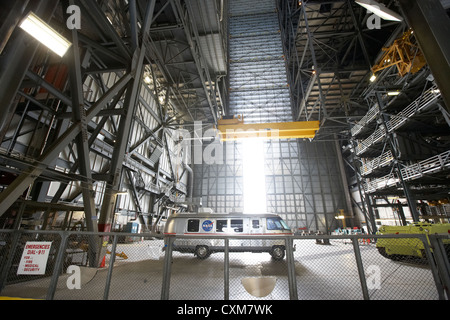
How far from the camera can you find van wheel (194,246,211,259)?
9016 mm

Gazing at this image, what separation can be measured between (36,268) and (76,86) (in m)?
4.48

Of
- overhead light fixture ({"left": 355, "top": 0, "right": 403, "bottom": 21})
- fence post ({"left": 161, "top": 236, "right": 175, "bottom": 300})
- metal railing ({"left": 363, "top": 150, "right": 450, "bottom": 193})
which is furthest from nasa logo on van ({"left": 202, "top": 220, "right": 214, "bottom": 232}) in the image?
metal railing ({"left": 363, "top": 150, "right": 450, "bottom": 193})

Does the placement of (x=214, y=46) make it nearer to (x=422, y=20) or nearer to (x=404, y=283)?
(x=422, y=20)

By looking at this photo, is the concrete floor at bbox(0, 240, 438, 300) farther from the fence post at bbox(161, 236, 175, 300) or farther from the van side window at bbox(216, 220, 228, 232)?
the van side window at bbox(216, 220, 228, 232)

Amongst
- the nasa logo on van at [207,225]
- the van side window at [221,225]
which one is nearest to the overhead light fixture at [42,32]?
the nasa logo on van at [207,225]

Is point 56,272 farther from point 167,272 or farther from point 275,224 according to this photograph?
point 275,224

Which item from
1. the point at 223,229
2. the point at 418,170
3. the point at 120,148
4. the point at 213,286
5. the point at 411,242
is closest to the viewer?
the point at 213,286

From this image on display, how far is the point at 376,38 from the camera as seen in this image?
18.7 m

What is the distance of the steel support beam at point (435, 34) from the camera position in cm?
329

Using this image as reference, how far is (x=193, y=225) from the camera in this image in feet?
32.0

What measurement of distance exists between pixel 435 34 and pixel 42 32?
7.08m

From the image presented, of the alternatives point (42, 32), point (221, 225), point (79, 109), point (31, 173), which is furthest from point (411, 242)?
point (42, 32)

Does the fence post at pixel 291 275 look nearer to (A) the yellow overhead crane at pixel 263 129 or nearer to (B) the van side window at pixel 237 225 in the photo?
(B) the van side window at pixel 237 225

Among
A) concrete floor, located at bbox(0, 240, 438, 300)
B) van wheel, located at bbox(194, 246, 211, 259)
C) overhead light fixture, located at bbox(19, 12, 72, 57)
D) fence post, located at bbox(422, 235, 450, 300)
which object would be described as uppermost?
overhead light fixture, located at bbox(19, 12, 72, 57)
